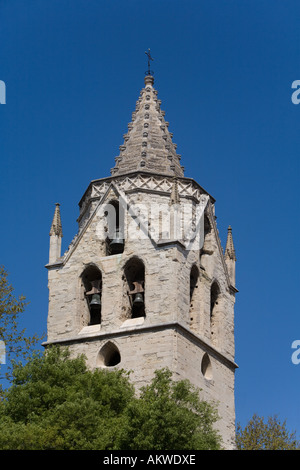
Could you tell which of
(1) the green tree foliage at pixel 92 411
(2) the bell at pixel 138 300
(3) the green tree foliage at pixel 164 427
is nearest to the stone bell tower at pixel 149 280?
(2) the bell at pixel 138 300

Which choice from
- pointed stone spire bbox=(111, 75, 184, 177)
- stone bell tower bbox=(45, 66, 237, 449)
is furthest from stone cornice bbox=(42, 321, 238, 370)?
pointed stone spire bbox=(111, 75, 184, 177)

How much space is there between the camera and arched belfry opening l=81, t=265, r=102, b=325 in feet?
156

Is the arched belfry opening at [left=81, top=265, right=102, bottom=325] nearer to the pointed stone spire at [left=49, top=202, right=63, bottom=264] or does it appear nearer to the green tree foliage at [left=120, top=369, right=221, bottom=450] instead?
the pointed stone spire at [left=49, top=202, right=63, bottom=264]

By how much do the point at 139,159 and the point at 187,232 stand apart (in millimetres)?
3975

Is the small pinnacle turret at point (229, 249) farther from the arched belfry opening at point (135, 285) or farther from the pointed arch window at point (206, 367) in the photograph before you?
the pointed arch window at point (206, 367)

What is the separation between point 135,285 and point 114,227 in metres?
2.67

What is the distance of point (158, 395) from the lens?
41188mm

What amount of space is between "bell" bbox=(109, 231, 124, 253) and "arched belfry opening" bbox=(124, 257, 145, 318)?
102cm

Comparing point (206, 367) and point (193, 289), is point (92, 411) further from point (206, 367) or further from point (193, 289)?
point (193, 289)

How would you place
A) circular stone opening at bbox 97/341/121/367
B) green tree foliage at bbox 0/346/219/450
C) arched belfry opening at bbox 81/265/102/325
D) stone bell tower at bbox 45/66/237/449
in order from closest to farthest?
green tree foliage at bbox 0/346/219/450 < stone bell tower at bbox 45/66/237/449 < circular stone opening at bbox 97/341/121/367 < arched belfry opening at bbox 81/265/102/325

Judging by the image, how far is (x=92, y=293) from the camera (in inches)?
1880

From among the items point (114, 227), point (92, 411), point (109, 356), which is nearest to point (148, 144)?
point (114, 227)
